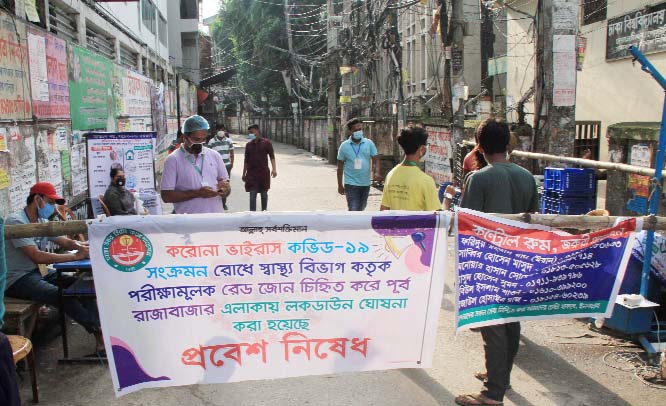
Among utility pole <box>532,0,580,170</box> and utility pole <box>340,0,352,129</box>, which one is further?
utility pole <box>340,0,352,129</box>

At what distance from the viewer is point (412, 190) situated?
4.87 meters

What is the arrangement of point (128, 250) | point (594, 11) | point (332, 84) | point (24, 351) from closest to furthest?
point (128, 250) < point (24, 351) < point (594, 11) < point (332, 84)

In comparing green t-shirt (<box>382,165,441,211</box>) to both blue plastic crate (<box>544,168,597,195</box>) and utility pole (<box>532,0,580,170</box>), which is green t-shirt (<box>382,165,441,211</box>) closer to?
blue plastic crate (<box>544,168,597,195</box>)

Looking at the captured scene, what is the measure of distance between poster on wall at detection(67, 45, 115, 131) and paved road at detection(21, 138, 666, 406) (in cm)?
463

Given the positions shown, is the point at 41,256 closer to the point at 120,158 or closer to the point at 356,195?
the point at 120,158

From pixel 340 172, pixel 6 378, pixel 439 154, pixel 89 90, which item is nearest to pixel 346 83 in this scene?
pixel 439 154

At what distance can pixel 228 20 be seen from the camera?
45438 millimetres

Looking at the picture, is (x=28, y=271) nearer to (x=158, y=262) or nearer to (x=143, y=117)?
(x=158, y=262)

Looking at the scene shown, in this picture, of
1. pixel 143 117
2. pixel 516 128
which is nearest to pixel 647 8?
pixel 516 128

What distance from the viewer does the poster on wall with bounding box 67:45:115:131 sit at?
29.1 ft

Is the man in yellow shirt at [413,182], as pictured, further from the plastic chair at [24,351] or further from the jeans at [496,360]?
the plastic chair at [24,351]

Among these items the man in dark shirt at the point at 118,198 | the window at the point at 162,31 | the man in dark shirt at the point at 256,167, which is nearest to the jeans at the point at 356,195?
the man in dark shirt at the point at 256,167

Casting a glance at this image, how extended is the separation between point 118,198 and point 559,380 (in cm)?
484

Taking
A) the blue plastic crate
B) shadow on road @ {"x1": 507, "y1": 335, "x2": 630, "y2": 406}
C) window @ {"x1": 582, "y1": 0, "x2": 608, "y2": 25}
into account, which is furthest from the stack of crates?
window @ {"x1": 582, "y1": 0, "x2": 608, "y2": 25}
